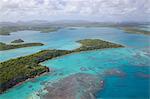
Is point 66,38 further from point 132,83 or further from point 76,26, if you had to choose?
point 132,83

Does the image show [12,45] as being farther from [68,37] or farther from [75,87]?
[75,87]

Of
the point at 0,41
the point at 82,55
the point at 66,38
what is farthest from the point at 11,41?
the point at 82,55

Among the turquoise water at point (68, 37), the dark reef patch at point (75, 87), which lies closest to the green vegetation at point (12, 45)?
the turquoise water at point (68, 37)

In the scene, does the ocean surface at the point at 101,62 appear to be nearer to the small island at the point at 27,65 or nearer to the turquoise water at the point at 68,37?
the turquoise water at the point at 68,37

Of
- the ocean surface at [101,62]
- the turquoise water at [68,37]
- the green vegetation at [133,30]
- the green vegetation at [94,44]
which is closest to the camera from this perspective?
the ocean surface at [101,62]

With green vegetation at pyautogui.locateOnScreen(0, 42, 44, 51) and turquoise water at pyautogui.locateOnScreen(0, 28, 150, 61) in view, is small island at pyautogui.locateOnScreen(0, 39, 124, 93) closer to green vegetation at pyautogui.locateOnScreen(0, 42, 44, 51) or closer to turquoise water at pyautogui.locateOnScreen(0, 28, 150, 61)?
turquoise water at pyautogui.locateOnScreen(0, 28, 150, 61)

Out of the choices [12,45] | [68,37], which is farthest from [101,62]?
[12,45]

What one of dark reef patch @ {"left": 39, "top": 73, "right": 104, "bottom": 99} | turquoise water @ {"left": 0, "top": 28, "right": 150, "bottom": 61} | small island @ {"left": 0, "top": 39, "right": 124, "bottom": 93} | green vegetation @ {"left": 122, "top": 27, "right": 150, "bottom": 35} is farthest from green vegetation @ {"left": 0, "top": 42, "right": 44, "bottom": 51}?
green vegetation @ {"left": 122, "top": 27, "right": 150, "bottom": 35}
